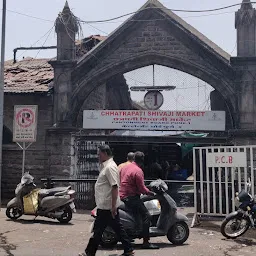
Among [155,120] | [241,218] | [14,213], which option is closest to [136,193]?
[241,218]

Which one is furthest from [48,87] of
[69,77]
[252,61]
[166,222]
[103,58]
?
[166,222]

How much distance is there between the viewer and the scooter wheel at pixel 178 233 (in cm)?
733

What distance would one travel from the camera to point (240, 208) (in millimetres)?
7918

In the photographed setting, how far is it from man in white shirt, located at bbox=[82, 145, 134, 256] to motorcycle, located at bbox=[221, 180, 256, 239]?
270 centimetres

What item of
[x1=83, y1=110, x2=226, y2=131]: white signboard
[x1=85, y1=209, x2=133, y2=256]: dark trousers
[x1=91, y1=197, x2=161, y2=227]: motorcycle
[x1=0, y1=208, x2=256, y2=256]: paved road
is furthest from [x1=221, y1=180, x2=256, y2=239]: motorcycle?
[x1=83, y1=110, x2=226, y2=131]: white signboard

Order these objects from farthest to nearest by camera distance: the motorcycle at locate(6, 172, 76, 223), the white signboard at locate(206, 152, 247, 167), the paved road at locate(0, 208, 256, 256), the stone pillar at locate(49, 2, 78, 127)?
the stone pillar at locate(49, 2, 78, 127) < the motorcycle at locate(6, 172, 76, 223) < the white signboard at locate(206, 152, 247, 167) < the paved road at locate(0, 208, 256, 256)

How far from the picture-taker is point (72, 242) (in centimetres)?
750

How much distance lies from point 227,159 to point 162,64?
4.93 m

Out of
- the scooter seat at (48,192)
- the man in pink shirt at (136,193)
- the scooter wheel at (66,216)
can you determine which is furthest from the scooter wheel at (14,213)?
the man in pink shirt at (136,193)

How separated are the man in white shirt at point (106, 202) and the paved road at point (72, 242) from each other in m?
0.85

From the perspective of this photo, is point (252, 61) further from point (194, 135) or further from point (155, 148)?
point (155, 148)

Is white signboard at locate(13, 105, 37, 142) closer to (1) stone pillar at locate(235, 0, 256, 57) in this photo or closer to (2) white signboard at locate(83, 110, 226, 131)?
(2) white signboard at locate(83, 110, 226, 131)

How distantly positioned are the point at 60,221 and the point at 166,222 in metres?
3.49

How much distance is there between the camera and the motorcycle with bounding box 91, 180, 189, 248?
22.7 ft
